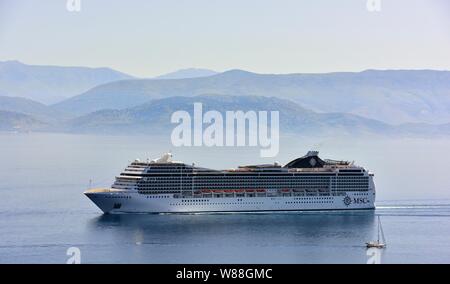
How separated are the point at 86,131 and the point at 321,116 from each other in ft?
108

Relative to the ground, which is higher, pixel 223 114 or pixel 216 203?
pixel 223 114

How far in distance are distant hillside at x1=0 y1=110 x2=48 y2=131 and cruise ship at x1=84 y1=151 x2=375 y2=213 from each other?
111088mm

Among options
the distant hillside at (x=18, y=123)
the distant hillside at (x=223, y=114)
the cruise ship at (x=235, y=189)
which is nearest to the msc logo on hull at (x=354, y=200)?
the cruise ship at (x=235, y=189)

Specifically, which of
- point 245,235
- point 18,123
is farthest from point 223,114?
point 245,235

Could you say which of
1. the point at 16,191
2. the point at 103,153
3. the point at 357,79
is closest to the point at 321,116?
the point at 357,79

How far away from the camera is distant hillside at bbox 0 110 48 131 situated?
143587 mm

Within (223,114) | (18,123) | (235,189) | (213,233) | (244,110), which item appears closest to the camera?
(213,233)

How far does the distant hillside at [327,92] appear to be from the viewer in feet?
593

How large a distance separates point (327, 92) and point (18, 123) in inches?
2504

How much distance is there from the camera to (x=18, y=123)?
147 metres

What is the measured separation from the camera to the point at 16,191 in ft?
135

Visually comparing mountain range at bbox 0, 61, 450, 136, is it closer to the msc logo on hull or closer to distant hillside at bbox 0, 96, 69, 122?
distant hillside at bbox 0, 96, 69, 122

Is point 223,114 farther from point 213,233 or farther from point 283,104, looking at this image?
point 213,233

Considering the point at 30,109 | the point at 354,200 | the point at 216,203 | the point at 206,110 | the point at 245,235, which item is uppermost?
the point at 30,109
